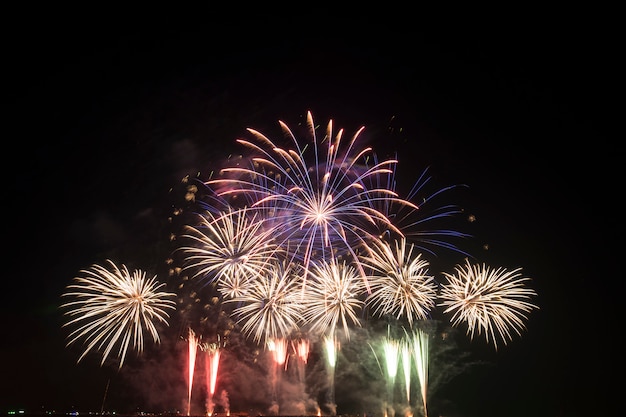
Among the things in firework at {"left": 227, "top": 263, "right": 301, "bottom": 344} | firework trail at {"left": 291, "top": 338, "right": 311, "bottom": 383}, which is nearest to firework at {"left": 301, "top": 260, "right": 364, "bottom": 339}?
firework at {"left": 227, "top": 263, "right": 301, "bottom": 344}

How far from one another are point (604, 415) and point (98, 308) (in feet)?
213

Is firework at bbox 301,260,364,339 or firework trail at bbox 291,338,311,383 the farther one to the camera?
firework trail at bbox 291,338,311,383

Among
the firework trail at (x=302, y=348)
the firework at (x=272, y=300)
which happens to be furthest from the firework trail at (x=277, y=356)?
the firework at (x=272, y=300)

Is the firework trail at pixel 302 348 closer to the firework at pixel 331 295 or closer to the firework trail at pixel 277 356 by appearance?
the firework trail at pixel 277 356

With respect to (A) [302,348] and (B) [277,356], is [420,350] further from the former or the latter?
(B) [277,356]

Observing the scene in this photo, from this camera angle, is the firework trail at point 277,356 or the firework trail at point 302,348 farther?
the firework trail at point 302,348

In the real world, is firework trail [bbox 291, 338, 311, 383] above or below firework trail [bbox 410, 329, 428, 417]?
above

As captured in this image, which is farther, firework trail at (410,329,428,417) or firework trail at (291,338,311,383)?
firework trail at (291,338,311,383)

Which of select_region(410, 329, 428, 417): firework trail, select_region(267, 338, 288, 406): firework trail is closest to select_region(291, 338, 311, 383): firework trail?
select_region(267, 338, 288, 406): firework trail

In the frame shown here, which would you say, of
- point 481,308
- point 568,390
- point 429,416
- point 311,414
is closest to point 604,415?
point 568,390

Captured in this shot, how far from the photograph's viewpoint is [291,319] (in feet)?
125

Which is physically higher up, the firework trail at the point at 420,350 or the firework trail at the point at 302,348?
the firework trail at the point at 302,348

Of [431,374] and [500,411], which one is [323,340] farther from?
[500,411]

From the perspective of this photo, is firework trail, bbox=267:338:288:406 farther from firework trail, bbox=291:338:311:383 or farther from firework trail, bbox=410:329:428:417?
firework trail, bbox=410:329:428:417
